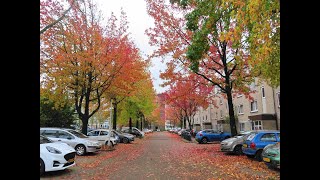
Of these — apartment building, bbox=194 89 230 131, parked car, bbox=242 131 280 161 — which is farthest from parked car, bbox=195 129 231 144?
parked car, bbox=242 131 280 161

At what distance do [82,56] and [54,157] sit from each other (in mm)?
9723

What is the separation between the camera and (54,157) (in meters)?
9.39

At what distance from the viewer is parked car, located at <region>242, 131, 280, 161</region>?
1319 centimetres

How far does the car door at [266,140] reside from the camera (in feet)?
43.3

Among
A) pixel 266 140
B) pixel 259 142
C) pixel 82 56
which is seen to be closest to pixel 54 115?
pixel 82 56

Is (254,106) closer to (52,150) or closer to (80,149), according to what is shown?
(80,149)

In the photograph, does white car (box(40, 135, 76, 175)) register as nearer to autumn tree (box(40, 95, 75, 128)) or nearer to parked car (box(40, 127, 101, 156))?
parked car (box(40, 127, 101, 156))

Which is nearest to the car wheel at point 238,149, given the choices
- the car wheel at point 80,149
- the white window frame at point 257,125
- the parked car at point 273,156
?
the parked car at point 273,156

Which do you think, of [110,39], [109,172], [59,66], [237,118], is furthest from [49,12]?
[237,118]

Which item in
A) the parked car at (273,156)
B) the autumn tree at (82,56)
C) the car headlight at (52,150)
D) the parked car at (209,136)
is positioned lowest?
the parked car at (209,136)

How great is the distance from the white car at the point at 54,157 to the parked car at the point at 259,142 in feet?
29.7

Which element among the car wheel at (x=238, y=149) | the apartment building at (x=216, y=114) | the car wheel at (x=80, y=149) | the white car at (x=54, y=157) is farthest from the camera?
the apartment building at (x=216, y=114)

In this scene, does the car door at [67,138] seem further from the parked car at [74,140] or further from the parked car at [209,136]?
the parked car at [209,136]
